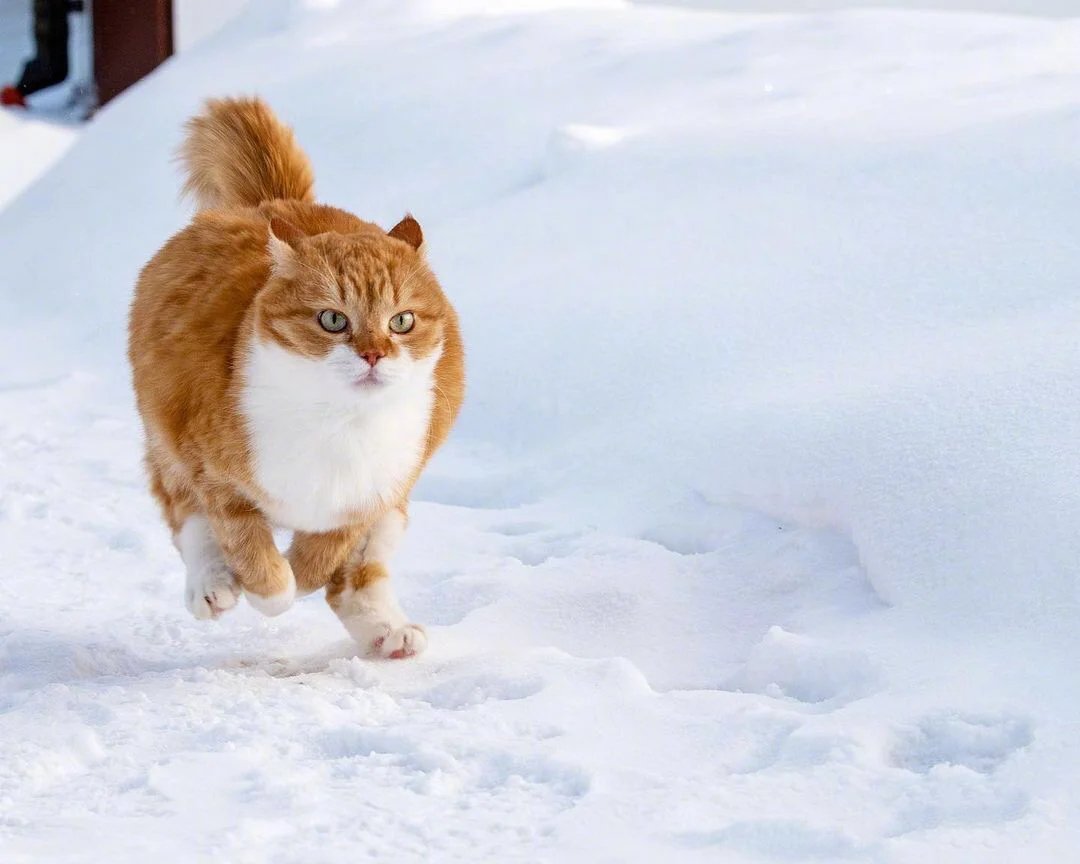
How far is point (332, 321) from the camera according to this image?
8.28ft

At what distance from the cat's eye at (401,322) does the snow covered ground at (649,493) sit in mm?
652

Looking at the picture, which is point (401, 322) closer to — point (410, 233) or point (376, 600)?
point (410, 233)

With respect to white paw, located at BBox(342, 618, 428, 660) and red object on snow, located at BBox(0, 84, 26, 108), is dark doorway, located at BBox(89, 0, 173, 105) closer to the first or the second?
red object on snow, located at BBox(0, 84, 26, 108)

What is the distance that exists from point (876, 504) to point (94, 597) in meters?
1.71

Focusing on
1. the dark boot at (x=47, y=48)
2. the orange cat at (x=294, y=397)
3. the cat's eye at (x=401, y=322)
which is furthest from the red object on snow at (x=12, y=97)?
the cat's eye at (x=401, y=322)

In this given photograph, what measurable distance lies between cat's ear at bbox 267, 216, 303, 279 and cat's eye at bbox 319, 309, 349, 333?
11cm

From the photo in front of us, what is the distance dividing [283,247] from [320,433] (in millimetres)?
329

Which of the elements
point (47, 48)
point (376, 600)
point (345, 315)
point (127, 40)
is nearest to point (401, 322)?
point (345, 315)

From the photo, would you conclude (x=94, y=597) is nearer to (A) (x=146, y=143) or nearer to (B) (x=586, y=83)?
(B) (x=586, y=83)

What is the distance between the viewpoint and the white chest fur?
2.56m

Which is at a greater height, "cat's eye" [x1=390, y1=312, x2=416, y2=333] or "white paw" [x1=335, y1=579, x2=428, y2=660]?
"cat's eye" [x1=390, y1=312, x2=416, y2=333]

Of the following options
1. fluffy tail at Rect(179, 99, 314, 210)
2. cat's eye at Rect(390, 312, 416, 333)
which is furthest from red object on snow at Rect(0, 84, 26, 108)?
cat's eye at Rect(390, 312, 416, 333)

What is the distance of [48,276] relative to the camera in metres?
6.09

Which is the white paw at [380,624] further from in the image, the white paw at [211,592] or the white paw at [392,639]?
the white paw at [211,592]
